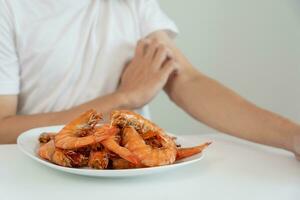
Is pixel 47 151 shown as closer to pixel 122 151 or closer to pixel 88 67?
pixel 122 151

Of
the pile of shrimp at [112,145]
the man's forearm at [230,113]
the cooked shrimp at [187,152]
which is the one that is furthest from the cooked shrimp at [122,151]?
the man's forearm at [230,113]

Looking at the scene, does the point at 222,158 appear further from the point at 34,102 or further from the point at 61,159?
the point at 34,102

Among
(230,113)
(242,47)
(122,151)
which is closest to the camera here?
(122,151)

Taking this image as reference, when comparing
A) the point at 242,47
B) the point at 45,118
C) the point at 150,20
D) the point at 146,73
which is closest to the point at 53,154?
the point at 45,118

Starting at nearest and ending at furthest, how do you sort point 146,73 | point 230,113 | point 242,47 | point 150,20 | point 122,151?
point 122,151
point 230,113
point 146,73
point 150,20
point 242,47

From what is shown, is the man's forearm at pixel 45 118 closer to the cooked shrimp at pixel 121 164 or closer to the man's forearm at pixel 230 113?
the man's forearm at pixel 230 113
